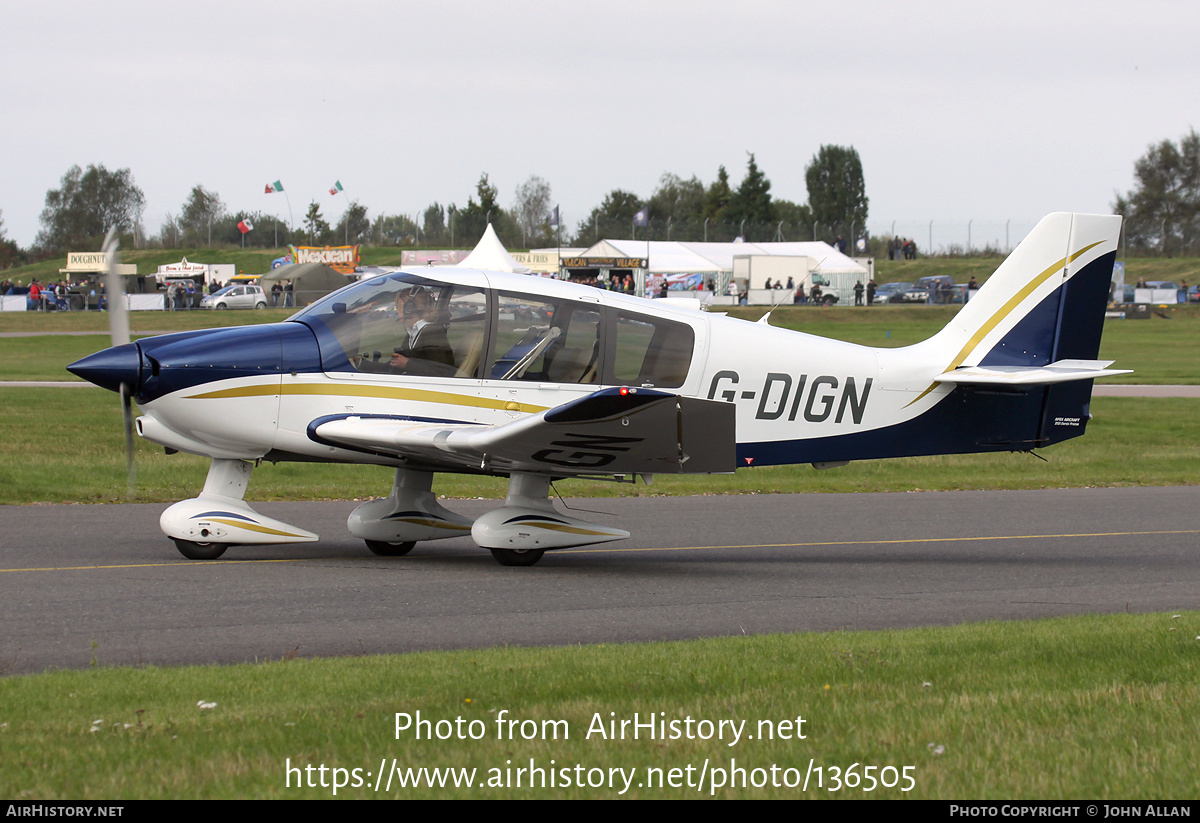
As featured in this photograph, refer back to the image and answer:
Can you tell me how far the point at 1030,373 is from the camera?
10453 millimetres

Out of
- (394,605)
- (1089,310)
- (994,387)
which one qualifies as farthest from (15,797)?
(1089,310)

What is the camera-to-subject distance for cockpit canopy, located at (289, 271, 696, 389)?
9562 mm

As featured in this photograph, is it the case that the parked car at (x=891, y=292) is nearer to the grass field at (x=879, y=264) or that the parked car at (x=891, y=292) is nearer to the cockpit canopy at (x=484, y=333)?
the grass field at (x=879, y=264)

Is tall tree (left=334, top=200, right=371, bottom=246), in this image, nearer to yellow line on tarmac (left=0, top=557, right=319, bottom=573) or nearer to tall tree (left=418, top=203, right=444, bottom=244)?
tall tree (left=418, top=203, right=444, bottom=244)

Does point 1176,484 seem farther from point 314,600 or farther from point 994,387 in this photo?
point 314,600

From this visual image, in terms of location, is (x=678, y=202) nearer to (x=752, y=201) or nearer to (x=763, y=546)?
(x=752, y=201)

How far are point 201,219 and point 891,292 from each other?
71.5 meters

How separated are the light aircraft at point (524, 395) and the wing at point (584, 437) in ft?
0.06

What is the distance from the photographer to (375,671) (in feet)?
19.9

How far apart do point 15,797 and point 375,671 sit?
2215 millimetres

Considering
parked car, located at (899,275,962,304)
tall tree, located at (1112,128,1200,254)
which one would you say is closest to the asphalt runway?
parked car, located at (899,275,962,304)

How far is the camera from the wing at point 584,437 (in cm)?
866

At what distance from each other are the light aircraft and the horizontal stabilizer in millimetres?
25

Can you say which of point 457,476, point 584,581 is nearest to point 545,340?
point 584,581
